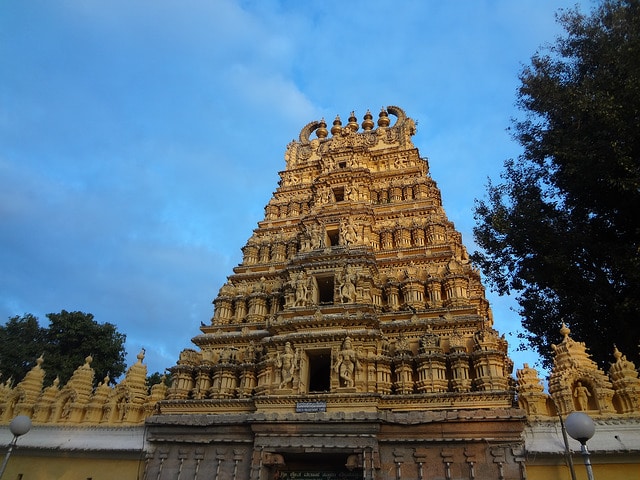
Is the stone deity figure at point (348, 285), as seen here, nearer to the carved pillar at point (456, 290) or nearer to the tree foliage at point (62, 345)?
the carved pillar at point (456, 290)

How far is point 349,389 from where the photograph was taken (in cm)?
1522

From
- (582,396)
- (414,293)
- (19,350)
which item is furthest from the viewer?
(19,350)

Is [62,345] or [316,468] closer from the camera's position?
[316,468]

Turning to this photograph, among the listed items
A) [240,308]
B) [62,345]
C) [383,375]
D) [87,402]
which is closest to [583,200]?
[383,375]

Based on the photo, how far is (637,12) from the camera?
16.4 metres

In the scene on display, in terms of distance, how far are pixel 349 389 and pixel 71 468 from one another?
11.9 meters

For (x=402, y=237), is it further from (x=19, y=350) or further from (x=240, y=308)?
(x=19, y=350)

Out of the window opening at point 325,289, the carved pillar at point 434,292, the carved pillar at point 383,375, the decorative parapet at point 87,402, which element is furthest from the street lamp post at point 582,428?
the decorative parapet at point 87,402

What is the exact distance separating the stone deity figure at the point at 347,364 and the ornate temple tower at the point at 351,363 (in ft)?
0.17

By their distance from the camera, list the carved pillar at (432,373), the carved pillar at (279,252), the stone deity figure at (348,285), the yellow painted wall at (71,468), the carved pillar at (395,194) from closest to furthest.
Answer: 1. the carved pillar at (432,373)
2. the yellow painted wall at (71,468)
3. the stone deity figure at (348,285)
4. the carved pillar at (279,252)
5. the carved pillar at (395,194)

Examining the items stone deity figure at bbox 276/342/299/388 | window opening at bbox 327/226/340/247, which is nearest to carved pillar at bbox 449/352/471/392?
stone deity figure at bbox 276/342/299/388

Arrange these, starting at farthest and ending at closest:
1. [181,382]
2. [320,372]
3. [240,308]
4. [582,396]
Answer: [240,308] < [320,372] < [181,382] < [582,396]

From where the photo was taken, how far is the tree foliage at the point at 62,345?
114ft

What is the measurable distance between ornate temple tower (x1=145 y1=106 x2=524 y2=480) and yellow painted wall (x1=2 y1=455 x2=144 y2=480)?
1.19 m
